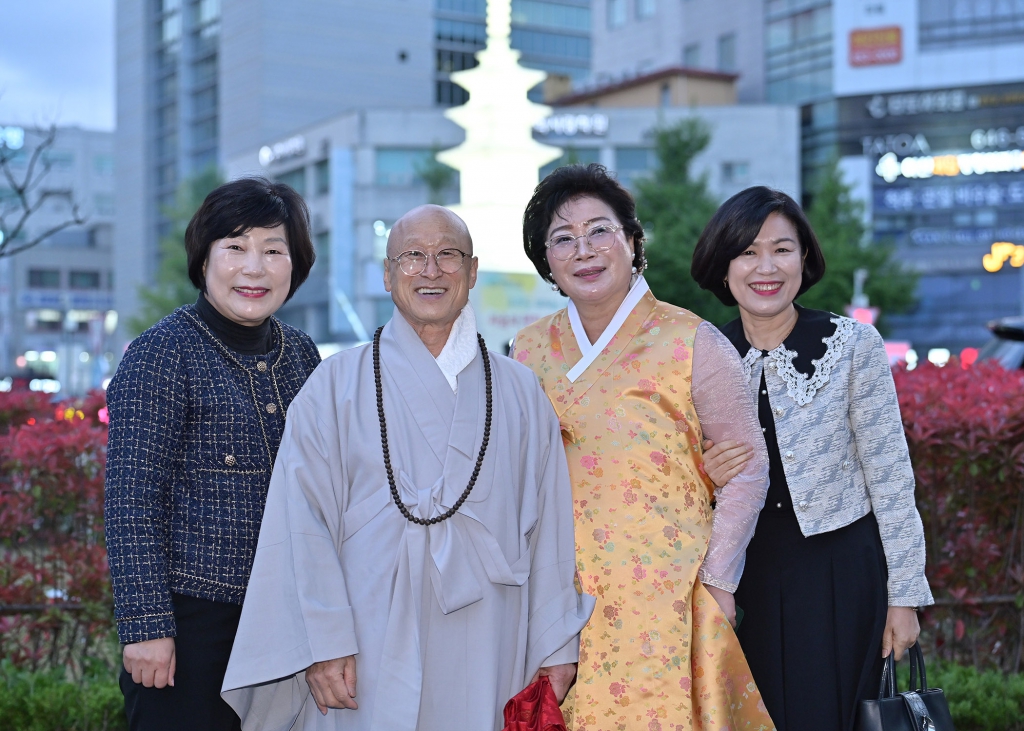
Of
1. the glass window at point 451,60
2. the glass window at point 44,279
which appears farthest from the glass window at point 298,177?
the glass window at point 44,279

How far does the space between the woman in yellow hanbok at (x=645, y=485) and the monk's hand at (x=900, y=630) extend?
44cm

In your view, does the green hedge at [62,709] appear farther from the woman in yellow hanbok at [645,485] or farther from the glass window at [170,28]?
the glass window at [170,28]

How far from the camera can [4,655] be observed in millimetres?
4426

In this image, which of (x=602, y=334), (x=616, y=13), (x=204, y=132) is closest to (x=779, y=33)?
(x=616, y=13)

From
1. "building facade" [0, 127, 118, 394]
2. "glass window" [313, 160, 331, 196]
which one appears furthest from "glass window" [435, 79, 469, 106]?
"building facade" [0, 127, 118, 394]

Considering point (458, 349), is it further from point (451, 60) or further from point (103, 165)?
point (103, 165)

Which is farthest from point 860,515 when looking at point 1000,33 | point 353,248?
point 1000,33

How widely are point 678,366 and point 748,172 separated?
3792cm

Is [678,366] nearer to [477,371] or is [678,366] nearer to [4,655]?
[477,371]

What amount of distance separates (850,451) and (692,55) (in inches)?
1809

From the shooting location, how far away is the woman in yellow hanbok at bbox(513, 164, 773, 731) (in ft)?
8.79

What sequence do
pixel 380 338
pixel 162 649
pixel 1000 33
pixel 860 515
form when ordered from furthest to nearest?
1. pixel 1000 33
2. pixel 860 515
3. pixel 380 338
4. pixel 162 649

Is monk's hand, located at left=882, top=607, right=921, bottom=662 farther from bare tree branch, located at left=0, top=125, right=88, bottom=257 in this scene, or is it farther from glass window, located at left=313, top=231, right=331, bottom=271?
glass window, located at left=313, top=231, right=331, bottom=271

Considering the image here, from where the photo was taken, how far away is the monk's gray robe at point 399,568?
244 cm
